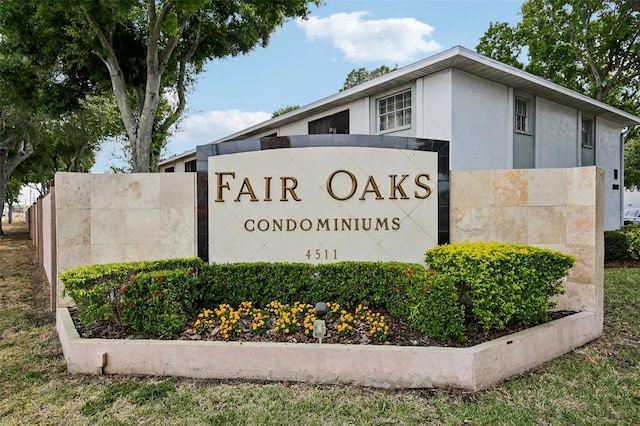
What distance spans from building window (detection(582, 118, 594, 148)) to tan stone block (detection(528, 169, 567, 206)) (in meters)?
10.7

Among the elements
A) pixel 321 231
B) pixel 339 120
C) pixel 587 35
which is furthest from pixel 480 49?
pixel 321 231

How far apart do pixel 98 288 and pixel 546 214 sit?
557 cm

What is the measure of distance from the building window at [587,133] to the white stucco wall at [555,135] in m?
1.19

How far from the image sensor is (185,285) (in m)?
4.32

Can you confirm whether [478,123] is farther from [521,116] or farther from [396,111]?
[521,116]

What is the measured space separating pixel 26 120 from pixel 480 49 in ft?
76.7

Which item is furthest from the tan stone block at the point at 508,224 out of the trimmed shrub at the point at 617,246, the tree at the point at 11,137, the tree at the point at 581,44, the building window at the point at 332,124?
the tree at the point at 11,137

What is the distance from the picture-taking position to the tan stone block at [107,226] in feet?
17.6

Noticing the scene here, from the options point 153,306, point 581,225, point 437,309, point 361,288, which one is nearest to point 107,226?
point 153,306

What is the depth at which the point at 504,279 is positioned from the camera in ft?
12.8

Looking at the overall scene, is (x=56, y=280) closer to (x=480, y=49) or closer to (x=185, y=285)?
(x=185, y=285)

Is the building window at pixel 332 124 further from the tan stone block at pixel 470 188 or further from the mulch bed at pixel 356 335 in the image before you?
the mulch bed at pixel 356 335

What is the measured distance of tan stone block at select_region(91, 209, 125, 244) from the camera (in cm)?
536

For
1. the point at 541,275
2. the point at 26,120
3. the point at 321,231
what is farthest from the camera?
the point at 26,120
